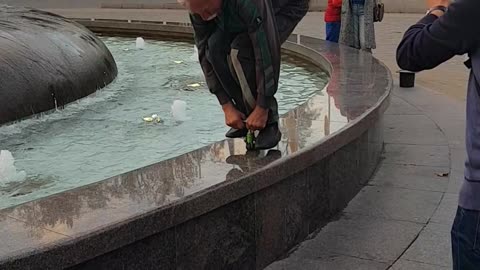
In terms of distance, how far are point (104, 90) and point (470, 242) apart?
18.3 feet

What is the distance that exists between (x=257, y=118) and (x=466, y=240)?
1.62 m

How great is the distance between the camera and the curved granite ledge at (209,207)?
2.56 metres

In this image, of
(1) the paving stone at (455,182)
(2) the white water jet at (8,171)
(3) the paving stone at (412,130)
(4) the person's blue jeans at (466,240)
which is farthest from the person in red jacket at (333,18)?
(4) the person's blue jeans at (466,240)

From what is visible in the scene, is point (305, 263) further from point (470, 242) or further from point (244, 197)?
point (470, 242)

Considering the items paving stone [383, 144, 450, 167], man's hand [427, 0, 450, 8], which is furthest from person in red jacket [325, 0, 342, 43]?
man's hand [427, 0, 450, 8]

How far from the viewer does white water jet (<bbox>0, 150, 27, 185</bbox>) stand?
13.3 feet

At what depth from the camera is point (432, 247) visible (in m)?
3.62

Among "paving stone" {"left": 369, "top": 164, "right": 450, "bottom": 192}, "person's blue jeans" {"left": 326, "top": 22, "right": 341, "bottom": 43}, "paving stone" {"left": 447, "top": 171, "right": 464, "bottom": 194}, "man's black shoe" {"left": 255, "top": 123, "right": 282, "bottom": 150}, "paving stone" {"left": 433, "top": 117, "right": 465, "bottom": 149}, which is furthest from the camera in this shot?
"person's blue jeans" {"left": 326, "top": 22, "right": 341, "bottom": 43}

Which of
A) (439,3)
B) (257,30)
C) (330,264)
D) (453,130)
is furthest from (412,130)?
(439,3)

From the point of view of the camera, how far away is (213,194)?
302 centimetres

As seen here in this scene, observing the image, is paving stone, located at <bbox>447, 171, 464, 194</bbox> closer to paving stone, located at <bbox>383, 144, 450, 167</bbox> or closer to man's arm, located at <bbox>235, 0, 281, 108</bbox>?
paving stone, located at <bbox>383, 144, 450, 167</bbox>

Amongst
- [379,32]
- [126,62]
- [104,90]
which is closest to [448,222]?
[104,90]

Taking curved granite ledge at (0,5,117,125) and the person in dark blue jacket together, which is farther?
curved granite ledge at (0,5,117,125)

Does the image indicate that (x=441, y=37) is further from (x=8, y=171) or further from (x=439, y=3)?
(x=8, y=171)
